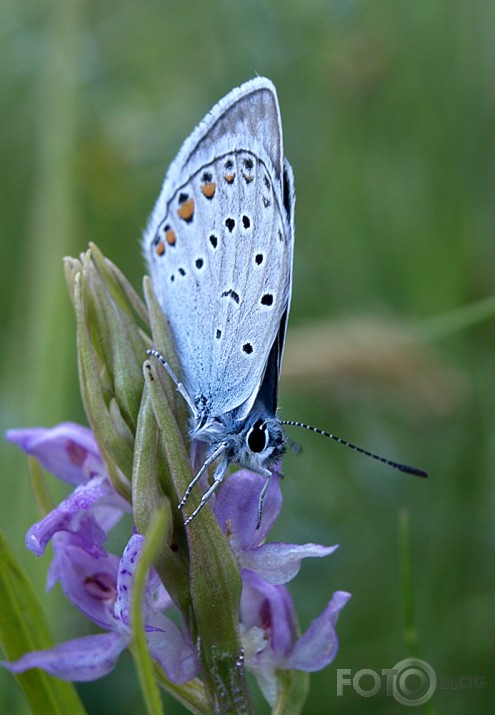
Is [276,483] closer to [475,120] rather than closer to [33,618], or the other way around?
[33,618]

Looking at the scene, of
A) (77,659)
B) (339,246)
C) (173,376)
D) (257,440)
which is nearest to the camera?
(77,659)

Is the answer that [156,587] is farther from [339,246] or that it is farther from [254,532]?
[339,246]

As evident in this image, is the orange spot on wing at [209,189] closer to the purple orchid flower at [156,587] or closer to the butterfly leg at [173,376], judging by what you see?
the butterfly leg at [173,376]

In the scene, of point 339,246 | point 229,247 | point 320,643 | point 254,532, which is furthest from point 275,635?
point 339,246

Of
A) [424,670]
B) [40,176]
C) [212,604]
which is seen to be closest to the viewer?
[212,604]

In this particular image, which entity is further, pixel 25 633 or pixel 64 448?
pixel 64 448

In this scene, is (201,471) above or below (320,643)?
above

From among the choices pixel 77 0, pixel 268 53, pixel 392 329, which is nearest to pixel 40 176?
pixel 77 0
